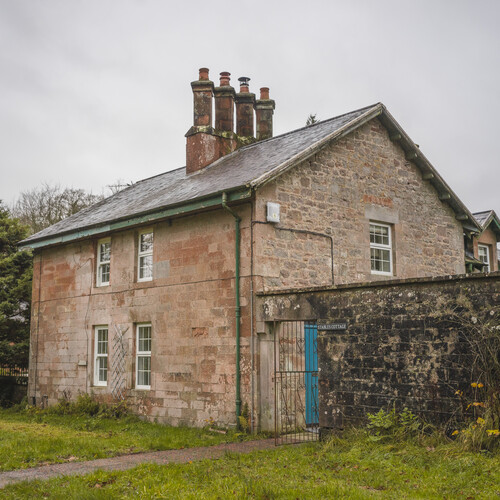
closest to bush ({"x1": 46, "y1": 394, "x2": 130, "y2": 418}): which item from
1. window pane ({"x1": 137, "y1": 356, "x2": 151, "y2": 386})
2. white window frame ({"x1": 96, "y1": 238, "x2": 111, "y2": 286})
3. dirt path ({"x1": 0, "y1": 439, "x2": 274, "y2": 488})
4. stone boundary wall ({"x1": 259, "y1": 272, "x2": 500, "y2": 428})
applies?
window pane ({"x1": 137, "y1": 356, "x2": 151, "y2": 386})

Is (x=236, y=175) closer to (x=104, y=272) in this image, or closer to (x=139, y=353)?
(x=139, y=353)

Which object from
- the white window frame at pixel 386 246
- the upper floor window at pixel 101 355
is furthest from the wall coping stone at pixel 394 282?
the upper floor window at pixel 101 355

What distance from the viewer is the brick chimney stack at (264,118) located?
64.8ft

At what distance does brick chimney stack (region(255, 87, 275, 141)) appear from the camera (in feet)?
64.8

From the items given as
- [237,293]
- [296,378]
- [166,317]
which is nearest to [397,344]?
[296,378]

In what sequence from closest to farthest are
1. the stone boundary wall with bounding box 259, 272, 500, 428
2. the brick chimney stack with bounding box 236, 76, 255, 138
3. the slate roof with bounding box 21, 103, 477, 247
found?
the stone boundary wall with bounding box 259, 272, 500, 428 < the slate roof with bounding box 21, 103, 477, 247 < the brick chimney stack with bounding box 236, 76, 255, 138

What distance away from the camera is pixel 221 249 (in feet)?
44.9

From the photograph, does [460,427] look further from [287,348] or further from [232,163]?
[232,163]

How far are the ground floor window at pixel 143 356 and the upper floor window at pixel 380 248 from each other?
5.80m

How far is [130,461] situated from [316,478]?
318 cm

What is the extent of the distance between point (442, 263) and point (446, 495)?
36.2 feet

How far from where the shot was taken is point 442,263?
56.5 ft

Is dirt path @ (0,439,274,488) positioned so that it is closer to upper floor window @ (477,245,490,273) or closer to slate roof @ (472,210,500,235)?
slate roof @ (472,210,500,235)

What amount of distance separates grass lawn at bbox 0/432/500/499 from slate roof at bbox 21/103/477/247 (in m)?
5.67
